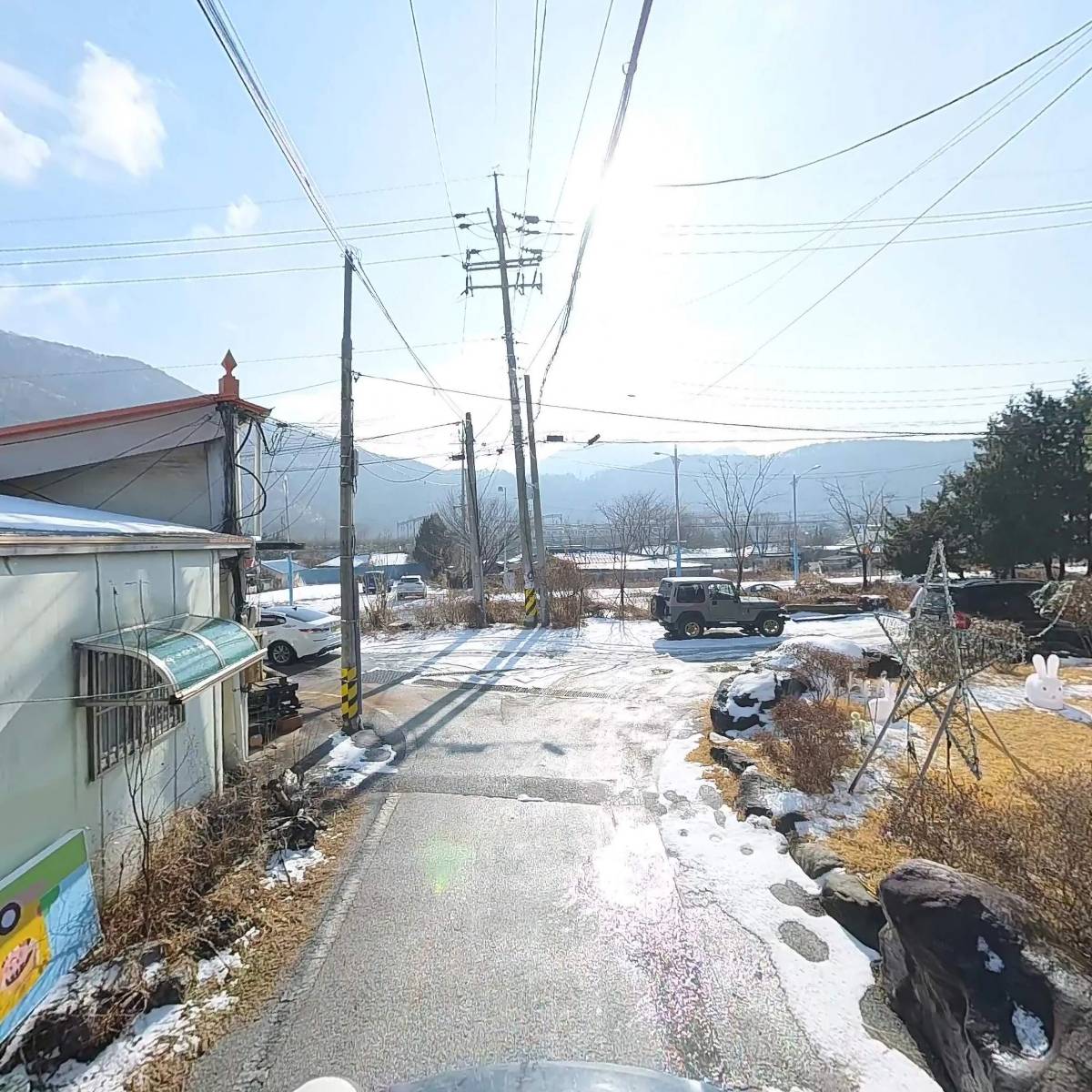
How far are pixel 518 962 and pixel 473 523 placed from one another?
1663 centimetres

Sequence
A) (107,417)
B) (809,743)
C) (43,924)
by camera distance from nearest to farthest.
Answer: (43,924) < (809,743) < (107,417)

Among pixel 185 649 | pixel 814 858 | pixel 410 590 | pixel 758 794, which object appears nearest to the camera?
pixel 185 649

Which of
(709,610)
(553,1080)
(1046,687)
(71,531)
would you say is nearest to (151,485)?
(71,531)

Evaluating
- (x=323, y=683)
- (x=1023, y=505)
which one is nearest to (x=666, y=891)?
(x=323, y=683)

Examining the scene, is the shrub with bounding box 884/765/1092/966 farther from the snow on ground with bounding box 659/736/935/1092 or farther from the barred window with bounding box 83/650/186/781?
the barred window with bounding box 83/650/186/781

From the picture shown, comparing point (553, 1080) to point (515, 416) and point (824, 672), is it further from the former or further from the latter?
point (515, 416)

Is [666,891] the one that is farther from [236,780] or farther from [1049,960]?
[236,780]

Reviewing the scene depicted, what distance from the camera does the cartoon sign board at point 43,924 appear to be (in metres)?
A: 3.08

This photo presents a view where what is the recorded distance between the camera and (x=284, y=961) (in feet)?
13.0

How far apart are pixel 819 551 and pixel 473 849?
6433 centimetres

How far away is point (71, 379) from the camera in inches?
4587

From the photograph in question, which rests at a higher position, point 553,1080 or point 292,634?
point 553,1080

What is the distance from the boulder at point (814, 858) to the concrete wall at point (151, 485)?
8.22 m

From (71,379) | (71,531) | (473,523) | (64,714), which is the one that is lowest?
(64,714)
